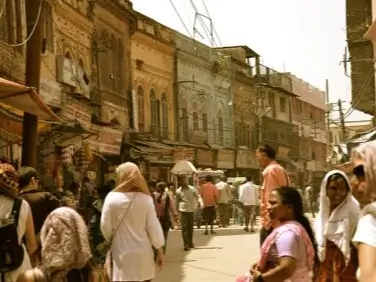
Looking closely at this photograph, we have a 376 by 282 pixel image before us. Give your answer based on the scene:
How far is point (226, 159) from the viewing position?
40438 mm

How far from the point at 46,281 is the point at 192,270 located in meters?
6.83

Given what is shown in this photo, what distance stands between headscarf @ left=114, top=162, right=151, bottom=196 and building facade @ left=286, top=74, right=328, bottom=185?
5248 centimetres

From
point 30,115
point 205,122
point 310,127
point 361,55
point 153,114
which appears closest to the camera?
point 30,115

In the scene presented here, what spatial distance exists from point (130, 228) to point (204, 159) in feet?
95.5

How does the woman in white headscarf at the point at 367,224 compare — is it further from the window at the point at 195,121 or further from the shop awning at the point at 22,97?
the window at the point at 195,121

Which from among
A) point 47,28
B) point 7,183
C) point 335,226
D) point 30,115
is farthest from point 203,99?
point 7,183

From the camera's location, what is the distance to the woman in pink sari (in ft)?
15.5

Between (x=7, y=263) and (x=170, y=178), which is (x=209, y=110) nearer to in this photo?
(x=170, y=178)

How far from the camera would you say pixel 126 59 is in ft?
90.0

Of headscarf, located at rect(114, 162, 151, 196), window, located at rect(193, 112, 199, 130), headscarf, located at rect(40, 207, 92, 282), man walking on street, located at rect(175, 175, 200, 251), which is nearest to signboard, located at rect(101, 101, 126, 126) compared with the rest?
man walking on street, located at rect(175, 175, 200, 251)

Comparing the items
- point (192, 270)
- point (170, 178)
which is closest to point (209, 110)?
point (170, 178)

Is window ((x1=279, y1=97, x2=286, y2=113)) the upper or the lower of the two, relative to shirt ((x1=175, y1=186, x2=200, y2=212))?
upper

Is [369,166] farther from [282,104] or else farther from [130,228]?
[282,104]

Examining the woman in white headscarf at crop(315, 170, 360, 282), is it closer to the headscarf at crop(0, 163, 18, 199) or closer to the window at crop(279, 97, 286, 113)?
the headscarf at crop(0, 163, 18, 199)
